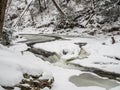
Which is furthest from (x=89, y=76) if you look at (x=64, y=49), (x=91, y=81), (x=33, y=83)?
(x=64, y=49)

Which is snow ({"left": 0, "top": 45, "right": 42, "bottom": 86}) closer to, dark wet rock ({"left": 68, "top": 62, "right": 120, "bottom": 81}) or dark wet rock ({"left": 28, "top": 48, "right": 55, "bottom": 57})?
dark wet rock ({"left": 68, "top": 62, "right": 120, "bottom": 81})

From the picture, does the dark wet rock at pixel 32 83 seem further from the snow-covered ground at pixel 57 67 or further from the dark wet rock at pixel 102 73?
the dark wet rock at pixel 102 73

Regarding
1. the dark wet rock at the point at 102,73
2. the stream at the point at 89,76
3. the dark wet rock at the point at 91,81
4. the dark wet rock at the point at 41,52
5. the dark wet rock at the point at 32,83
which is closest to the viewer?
the dark wet rock at the point at 32,83

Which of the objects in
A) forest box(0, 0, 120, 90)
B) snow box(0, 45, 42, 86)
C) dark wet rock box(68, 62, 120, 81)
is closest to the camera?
snow box(0, 45, 42, 86)

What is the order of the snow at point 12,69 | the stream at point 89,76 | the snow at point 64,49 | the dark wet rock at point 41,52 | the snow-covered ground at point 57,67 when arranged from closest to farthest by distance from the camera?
the snow at point 12,69, the snow-covered ground at point 57,67, the stream at point 89,76, the dark wet rock at point 41,52, the snow at point 64,49

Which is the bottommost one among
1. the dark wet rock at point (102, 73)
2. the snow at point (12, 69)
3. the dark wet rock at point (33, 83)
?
the dark wet rock at point (102, 73)

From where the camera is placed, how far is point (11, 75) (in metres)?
6.69

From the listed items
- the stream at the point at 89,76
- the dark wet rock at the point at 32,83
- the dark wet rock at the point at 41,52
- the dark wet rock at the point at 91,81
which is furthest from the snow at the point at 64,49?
the dark wet rock at the point at 32,83

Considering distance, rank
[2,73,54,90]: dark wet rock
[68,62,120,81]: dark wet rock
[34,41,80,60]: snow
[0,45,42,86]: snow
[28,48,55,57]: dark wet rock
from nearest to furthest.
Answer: [0,45,42,86]: snow
[2,73,54,90]: dark wet rock
[68,62,120,81]: dark wet rock
[28,48,55,57]: dark wet rock
[34,41,80,60]: snow

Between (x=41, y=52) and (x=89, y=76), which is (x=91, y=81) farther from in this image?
(x=41, y=52)

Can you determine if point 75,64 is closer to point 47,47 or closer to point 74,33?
point 47,47

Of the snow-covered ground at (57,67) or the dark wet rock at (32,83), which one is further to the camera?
the snow-covered ground at (57,67)

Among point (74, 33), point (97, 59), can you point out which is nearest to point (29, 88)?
point (97, 59)

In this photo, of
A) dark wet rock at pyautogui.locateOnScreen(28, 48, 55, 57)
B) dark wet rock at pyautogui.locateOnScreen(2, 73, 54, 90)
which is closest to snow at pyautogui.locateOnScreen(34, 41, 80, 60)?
dark wet rock at pyautogui.locateOnScreen(28, 48, 55, 57)
